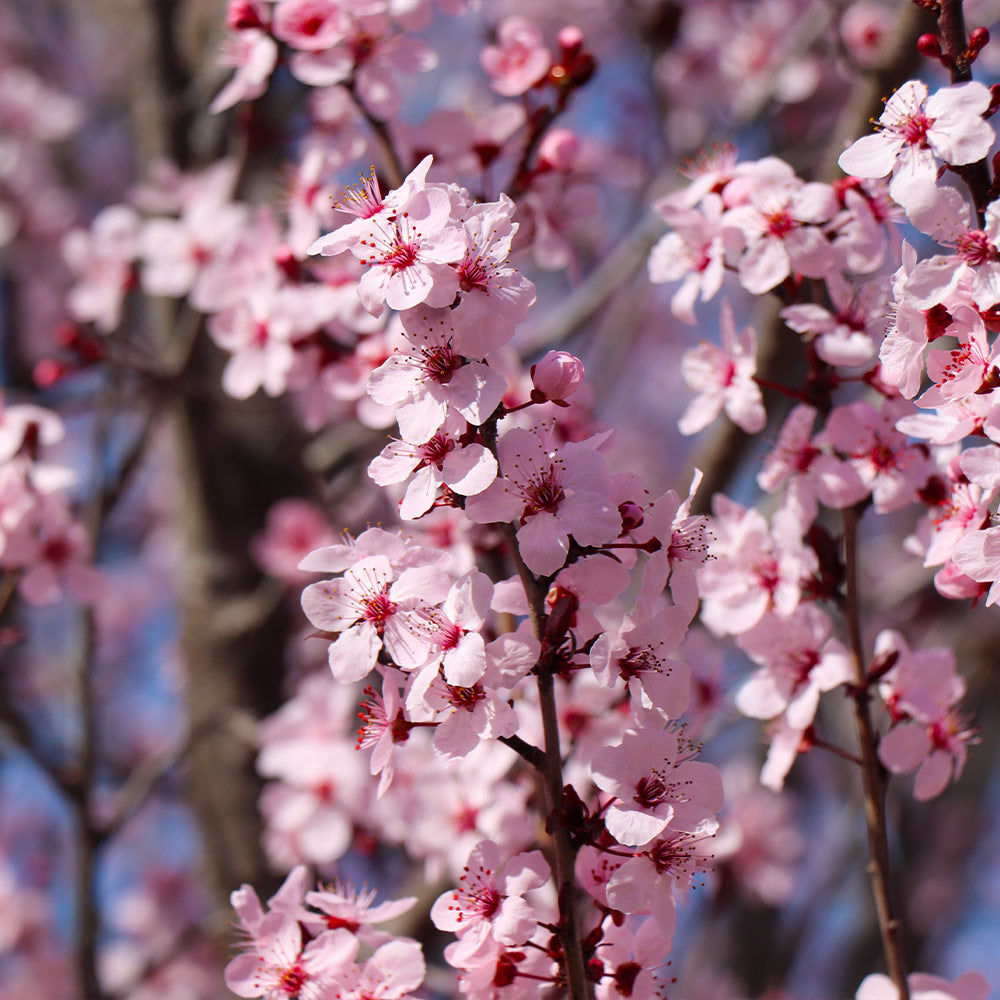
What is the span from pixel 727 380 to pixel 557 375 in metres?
0.55

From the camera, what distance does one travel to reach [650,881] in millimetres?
1174

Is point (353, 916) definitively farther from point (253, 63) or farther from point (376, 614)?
point (253, 63)

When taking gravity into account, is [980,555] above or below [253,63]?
below

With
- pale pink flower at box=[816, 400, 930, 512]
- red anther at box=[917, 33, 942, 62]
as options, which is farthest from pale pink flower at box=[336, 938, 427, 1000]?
red anther at box=[917, 33, 942, 62]

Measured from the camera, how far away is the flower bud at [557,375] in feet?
4.05

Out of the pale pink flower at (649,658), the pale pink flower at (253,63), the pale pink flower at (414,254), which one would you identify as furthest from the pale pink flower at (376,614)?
the pale pink flower at (253,63)

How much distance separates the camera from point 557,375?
1233 mm

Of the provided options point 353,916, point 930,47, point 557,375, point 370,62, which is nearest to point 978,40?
point 930,47

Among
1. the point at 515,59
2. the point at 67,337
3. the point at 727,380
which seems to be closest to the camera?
the point at 727,380

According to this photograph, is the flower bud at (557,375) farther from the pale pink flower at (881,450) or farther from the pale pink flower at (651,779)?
the pale pink flower at (881,450)

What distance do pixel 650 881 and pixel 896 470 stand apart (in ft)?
2.35

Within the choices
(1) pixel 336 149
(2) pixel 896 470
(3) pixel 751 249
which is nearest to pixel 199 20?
(1) pixel 336 149

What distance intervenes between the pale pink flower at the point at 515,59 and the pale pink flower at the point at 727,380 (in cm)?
67

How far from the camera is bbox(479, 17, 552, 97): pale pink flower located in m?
2.02
